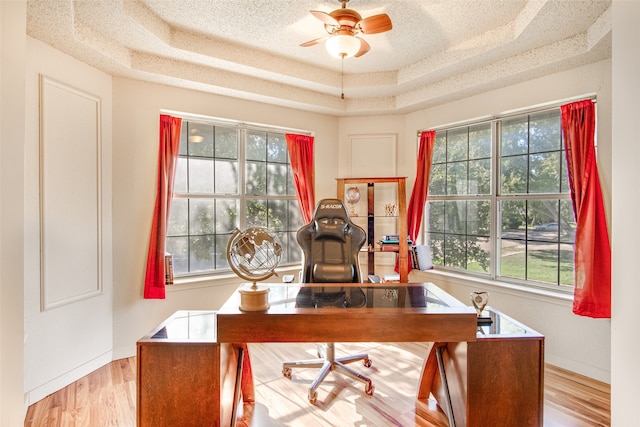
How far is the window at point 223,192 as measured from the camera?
3.55m

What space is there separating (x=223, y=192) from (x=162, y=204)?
706 millimetres

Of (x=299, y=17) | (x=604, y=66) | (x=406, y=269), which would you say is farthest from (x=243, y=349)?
(x=604, y=66)

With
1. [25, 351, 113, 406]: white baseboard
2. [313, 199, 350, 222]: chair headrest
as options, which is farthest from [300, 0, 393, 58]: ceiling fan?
[25, 351, 113, 406]: white baseboard

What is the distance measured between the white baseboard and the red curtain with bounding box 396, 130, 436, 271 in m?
3.25

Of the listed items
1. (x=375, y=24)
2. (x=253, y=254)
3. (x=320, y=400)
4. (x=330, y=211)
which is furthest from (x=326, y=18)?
(x=320, y=400)

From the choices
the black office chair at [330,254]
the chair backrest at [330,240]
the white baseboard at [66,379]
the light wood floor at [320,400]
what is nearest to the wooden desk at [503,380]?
the light wood floor at [320,400]

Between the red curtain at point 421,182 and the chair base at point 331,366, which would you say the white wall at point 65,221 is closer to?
the chair base at point 331,366

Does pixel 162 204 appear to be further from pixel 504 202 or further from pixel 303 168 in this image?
pixel 504 202

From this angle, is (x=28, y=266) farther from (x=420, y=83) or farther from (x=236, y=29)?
(x=420, y=83)

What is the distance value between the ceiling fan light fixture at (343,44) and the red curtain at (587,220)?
1.98 metres

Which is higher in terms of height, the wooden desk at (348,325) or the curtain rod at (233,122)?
the curtain rod at (233,122)
